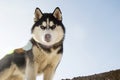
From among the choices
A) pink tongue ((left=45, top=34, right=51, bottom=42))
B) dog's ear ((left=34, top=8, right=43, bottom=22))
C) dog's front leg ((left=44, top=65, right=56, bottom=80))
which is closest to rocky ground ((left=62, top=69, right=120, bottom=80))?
dog's front leg ((left=44, top=65, right=56, bottom=80))

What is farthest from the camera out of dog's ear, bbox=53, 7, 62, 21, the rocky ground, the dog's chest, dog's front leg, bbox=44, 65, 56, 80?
the rocky ground

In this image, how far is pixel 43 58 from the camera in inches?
397

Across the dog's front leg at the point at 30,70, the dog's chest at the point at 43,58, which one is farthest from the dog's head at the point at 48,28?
the dog's front leg at the point at 30,70

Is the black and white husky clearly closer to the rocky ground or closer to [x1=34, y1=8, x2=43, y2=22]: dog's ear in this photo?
[x1=34, y1=8, x2=43, y2=22]: dog's ear

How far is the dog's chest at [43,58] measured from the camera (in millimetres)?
10102

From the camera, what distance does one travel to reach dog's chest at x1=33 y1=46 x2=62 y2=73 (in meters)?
10.1

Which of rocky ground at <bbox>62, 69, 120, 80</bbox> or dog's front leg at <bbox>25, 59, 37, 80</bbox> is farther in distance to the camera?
rocky ground at <bbox>62, 69, 120, 80</bbox>

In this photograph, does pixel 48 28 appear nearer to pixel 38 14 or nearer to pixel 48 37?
pixel 48 37

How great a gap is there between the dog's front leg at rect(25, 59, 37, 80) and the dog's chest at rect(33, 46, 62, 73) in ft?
0.44

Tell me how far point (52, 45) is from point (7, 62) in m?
1.37

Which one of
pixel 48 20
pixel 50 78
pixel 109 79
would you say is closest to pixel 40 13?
pixel 48 20

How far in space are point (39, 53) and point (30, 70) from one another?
1.71 ft

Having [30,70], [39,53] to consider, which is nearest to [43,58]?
[39,53]

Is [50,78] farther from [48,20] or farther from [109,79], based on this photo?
[109,79]
